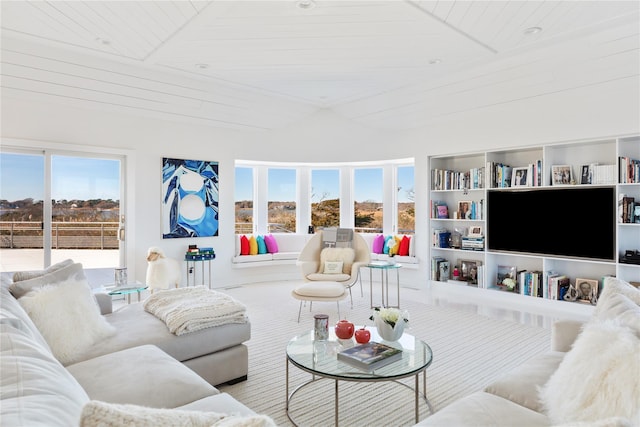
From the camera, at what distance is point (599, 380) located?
136cm

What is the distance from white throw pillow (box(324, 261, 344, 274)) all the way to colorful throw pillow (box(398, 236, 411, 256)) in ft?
5.00

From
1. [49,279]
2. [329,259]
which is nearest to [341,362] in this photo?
[49,279]

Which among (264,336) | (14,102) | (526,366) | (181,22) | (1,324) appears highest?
(181,22)

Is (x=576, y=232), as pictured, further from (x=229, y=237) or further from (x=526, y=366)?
(x=229, y=237)

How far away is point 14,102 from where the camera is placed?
4324 mm

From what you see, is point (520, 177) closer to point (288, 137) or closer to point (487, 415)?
point (288, 137)

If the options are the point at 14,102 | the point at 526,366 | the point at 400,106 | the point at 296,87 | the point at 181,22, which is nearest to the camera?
the point at 526,366

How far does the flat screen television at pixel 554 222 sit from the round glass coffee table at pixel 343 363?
3140 millimetres

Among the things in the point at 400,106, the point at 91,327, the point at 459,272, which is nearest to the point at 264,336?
the point at 91,327

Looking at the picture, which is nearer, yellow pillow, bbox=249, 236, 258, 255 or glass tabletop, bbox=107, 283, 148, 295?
glass tabletop, bbox=107, 283, 148, 295

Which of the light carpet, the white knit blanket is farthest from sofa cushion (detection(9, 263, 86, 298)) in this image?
the light carpet

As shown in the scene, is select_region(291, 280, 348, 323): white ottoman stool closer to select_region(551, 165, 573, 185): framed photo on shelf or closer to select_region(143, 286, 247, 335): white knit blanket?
select_region(143, 286, 247, 335): white knit blanket

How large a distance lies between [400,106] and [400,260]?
2.35 meters

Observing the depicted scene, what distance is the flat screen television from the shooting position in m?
4.38
